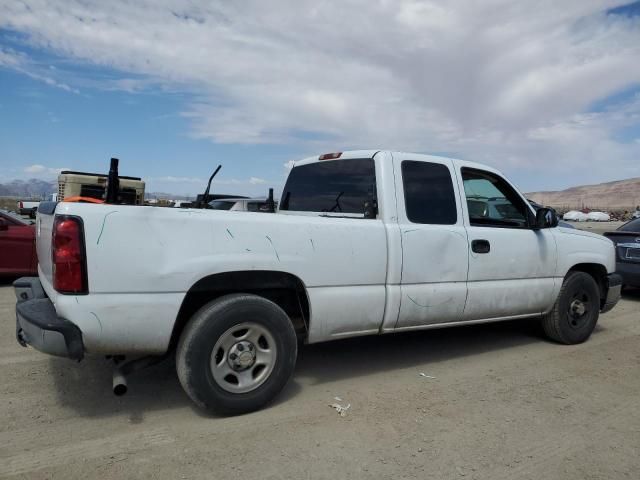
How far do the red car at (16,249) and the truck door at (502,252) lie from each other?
729 centimetres

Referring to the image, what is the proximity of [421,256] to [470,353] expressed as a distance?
1.60 meters

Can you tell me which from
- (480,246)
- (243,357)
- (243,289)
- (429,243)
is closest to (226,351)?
(243,357)

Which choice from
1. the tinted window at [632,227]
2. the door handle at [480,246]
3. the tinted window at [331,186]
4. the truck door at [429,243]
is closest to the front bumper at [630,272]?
the tinted window at [632,227]

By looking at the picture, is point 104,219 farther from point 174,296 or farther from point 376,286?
point 376,286

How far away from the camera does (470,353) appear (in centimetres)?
515

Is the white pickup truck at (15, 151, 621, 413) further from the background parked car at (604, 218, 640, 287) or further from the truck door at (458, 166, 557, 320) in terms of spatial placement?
the background parked car at (604, 218, 640, 287)

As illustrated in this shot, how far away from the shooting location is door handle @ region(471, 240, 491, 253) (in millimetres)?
4475

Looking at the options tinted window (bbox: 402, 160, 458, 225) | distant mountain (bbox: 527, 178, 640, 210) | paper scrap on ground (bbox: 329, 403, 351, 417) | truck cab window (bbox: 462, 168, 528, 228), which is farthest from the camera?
distant mountain (bbox: 527, 178, 640, 210)

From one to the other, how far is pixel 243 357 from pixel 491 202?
9.54ft

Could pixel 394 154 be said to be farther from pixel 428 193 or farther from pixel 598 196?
pixel 598 196

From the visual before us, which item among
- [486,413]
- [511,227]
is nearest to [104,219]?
[486,413]

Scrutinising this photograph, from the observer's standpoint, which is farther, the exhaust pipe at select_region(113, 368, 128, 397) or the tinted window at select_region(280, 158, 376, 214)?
the tinted window at select_region(280, 158, 376, 214)

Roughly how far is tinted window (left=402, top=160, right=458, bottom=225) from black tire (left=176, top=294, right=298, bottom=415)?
4.84ft

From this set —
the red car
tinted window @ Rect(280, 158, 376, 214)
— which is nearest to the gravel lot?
tinted window @ Rect(280, 158, 376, 214)
